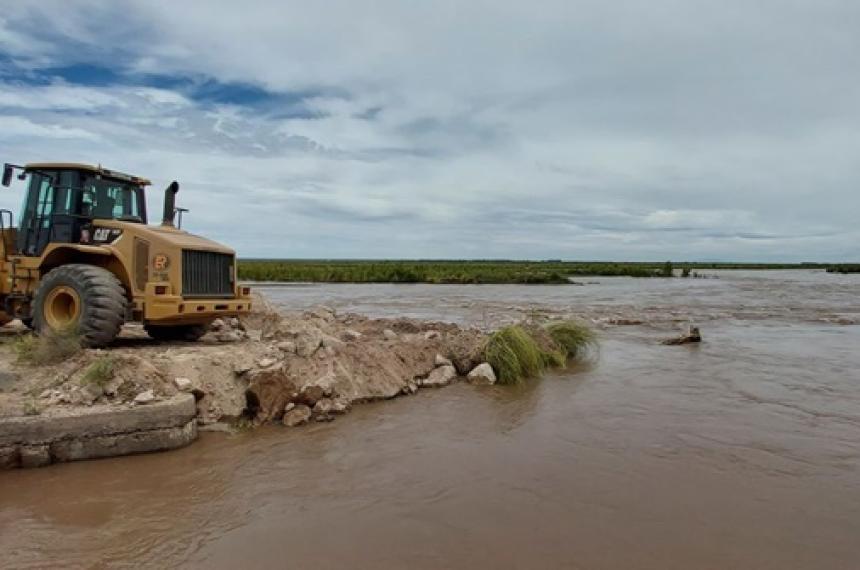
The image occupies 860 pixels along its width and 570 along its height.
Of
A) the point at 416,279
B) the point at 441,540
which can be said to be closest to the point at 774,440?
the point at 441,540

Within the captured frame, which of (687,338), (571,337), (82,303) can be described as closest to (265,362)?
(82,303)

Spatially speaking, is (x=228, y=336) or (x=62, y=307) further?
(x=228, y=336)

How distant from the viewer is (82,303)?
30.1 ft

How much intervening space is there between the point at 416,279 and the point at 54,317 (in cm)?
4167

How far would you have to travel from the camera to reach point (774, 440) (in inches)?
334

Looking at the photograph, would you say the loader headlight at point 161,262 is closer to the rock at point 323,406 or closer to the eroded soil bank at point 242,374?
the eroded soil bank at point 242,374

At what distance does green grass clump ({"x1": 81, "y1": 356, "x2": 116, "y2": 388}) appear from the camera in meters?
7.68

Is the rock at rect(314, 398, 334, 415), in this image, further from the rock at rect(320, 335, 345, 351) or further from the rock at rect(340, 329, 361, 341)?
the rock at rect(340, 329, 361, 341)

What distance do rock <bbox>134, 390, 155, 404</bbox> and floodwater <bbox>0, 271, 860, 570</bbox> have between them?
2.27 ft

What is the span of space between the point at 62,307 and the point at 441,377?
6028mm

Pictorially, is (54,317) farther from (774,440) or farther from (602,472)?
(774,440)

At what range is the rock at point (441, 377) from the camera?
11219 millimetres

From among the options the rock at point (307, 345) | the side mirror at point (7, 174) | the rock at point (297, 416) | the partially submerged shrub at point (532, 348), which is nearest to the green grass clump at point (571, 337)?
Result: the partially submerged shrub at point (532, 348)

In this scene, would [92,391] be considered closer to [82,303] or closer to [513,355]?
[82,303]
